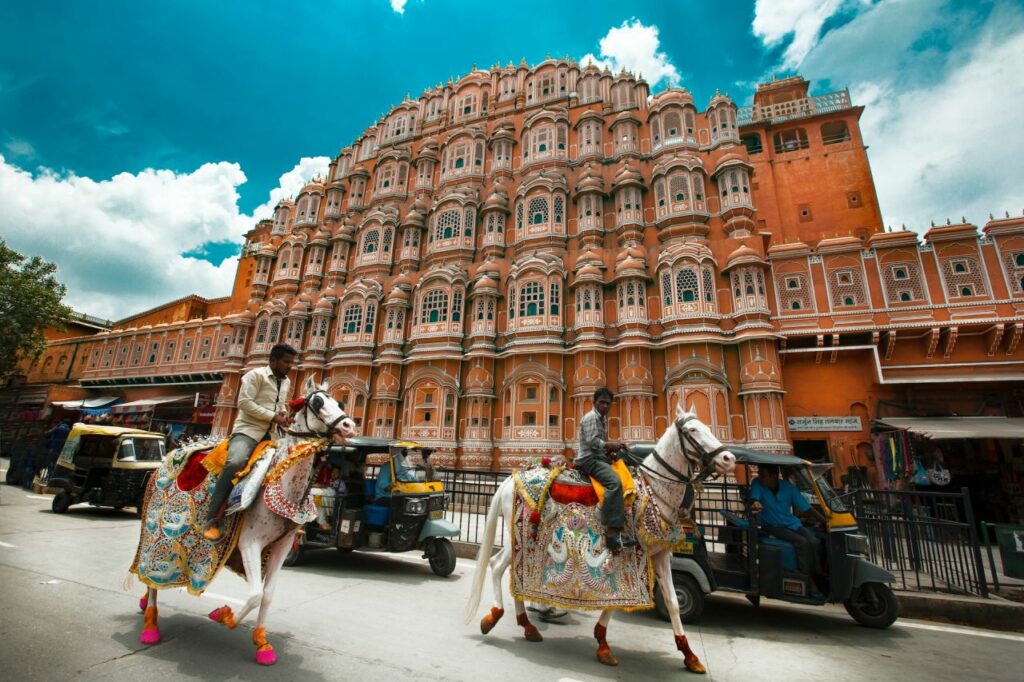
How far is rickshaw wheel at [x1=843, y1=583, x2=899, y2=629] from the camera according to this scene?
18.4ft

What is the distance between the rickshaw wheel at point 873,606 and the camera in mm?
5617

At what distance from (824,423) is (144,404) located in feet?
125

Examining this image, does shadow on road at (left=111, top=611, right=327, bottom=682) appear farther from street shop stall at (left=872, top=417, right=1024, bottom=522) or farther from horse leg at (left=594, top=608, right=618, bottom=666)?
street shop stall at (left=872, top=417, right=1024, bottom=522)

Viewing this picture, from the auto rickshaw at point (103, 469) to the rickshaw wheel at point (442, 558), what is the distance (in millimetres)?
8543

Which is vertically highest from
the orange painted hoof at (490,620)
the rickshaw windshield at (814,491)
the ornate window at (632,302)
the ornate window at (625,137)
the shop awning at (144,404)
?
the ornate window at (625,137)

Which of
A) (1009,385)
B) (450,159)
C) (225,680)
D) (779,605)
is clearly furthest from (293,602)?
(450,159)

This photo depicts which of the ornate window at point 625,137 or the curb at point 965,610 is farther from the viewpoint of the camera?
the ornate window at point 625,137

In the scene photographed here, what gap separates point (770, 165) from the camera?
23406mm

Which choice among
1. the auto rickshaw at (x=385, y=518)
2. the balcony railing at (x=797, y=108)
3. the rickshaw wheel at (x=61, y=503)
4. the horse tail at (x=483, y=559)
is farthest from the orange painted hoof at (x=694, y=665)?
the balcony railing at (x=797, y=108)

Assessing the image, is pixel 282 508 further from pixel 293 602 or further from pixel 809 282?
pixel 809 282

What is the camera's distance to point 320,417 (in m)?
4.29

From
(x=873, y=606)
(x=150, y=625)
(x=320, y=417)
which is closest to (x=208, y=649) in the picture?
(x=150, y=625)

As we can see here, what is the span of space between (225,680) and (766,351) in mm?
16829

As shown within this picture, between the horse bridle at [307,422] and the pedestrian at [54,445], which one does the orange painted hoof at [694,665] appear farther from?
the pedestrian at [54,445]
